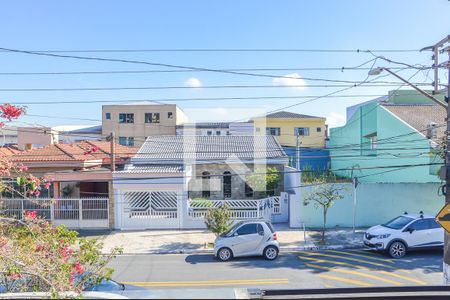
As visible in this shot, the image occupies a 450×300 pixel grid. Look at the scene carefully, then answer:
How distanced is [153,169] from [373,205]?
37.5 ft

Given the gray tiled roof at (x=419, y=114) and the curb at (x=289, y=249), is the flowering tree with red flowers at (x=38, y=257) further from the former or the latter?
the gray tiled roof at (x=419, y=114)

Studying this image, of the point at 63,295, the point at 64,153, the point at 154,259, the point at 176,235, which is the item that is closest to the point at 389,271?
the point at 154,259

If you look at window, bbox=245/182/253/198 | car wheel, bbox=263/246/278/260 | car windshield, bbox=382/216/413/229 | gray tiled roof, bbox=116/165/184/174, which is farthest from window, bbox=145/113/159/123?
car windshield, bbox=382/216/413/229

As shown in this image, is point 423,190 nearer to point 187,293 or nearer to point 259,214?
point 259,214

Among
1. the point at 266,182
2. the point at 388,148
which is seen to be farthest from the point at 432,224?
the point at 266,182

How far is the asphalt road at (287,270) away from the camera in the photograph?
28.4 ft

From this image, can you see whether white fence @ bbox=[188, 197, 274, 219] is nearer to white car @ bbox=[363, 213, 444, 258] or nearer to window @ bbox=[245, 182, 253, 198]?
window @ bbox=[245, 182, 253, 198]

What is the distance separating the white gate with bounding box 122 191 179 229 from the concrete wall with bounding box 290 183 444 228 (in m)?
5.96

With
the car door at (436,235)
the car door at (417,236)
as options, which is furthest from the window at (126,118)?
the car door at (436,235)

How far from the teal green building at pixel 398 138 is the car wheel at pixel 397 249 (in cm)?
360

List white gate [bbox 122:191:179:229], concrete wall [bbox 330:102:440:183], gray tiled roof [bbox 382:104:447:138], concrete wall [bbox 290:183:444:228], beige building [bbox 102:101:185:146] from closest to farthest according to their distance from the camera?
1. concrete wall [bbox 290:183:444:228]
2. white gate [bbox 122:191:179:229]
3. concrete wall [bbox 330:102:440:183]
4. gray tiled roof [bbox 382:104:447:138]
5. beige building [bbox 102:101:185:146]

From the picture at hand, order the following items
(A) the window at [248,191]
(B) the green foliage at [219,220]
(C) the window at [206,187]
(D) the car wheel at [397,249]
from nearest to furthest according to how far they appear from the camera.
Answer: (D) the car wheel at [397,249] → (B) the green foliage at [219,220] → (A) the window at [248,191] → (C) the window at [206,187]

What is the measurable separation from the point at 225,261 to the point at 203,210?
15.9 ft

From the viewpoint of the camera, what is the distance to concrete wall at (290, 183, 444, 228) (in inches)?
588
